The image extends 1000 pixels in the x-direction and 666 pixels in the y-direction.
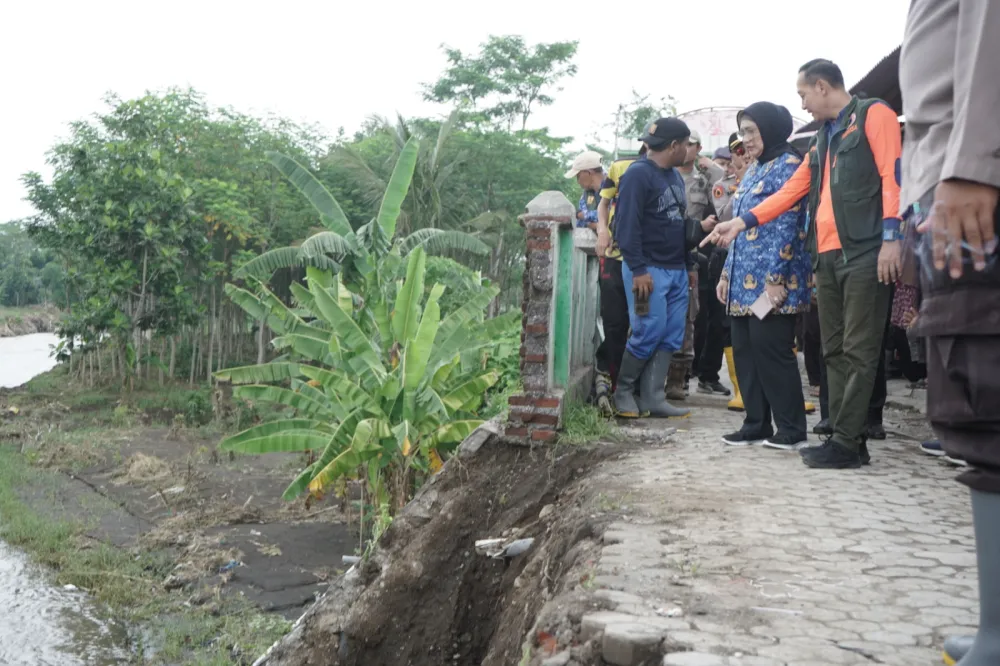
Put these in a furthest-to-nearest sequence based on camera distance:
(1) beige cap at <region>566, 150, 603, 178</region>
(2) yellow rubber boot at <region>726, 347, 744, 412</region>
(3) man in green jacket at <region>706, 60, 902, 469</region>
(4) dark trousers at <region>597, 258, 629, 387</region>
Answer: (1) beige cap at <region>566, 150, 603, 178</region> < (2) yellow rubber boot at <region>726, 347, 744, 412</region> < (4) dark trousers at <region>597, 258, 629, 387</region> < (3) man in green jacket at <region>706, 60, 902, 469</region>

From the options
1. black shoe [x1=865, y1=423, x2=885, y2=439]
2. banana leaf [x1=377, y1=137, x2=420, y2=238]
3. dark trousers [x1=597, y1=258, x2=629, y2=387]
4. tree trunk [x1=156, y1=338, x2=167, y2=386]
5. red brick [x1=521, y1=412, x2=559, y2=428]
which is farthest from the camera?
tree trunk [x1=156, y1=338, x2=167, y2=386]

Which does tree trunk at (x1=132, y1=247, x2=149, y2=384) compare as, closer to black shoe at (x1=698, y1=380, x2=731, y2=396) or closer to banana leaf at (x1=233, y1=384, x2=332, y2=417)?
banana leaf at (x1=233, y1=384, x2=332, y2=417)

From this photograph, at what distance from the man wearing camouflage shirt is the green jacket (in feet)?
7.76

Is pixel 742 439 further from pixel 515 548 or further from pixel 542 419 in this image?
pixel 515 548

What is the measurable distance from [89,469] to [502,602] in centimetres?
1194

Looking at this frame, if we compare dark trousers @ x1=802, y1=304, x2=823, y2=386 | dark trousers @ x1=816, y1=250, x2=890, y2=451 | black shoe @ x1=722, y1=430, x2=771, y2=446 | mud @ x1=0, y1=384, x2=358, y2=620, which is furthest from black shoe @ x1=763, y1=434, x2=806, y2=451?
mud @ x1=0, y1=384, x2=358, y2=620

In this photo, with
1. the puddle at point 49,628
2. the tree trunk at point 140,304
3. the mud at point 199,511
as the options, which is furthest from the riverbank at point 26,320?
the puddle at point 49,628

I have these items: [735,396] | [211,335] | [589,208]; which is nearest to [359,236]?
[589,208]

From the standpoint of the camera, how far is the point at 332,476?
731 cm

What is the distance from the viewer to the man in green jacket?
13.2ft

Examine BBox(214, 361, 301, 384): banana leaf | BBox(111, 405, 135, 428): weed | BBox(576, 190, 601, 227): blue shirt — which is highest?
BBox(576, 190, 601, 227): blue shirt

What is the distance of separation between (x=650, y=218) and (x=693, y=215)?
5.75 feet

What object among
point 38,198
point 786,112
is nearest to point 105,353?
point 38,198

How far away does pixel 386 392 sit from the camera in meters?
7.56
